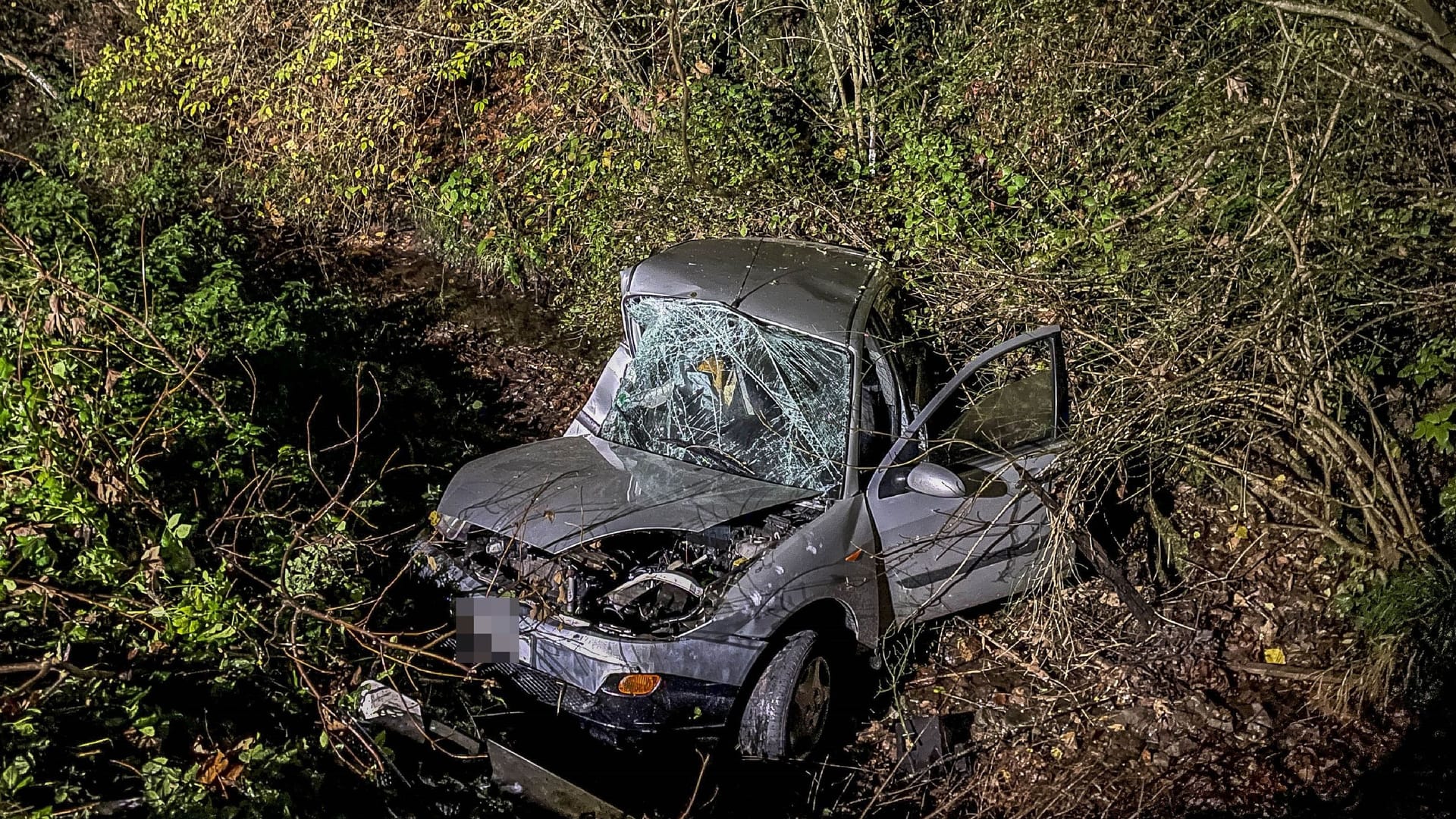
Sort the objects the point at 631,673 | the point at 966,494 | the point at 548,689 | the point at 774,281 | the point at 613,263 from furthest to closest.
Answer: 1. the point at 613,263
2. the point at 774,281
3. the point at 966,494
4. the point at 548,689
5. the point at 631,673

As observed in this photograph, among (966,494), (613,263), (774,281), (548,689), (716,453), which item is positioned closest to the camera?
(548,689)

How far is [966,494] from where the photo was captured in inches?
181

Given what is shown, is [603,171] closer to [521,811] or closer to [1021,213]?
[1021,213]

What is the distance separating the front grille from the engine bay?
0.24 meters

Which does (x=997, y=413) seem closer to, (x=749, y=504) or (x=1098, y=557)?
(x=1098, y=557)

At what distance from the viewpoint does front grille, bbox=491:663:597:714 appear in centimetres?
414

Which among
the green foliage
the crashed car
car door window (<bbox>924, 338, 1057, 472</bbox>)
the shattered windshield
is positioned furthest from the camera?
car door window (<bbox>924, 338, 1057, 472</bbox>)

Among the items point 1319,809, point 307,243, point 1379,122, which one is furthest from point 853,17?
point 1319,809

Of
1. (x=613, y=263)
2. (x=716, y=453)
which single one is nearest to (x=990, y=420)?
(x=716, y=453)

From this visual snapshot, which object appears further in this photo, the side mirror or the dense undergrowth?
the side mirror

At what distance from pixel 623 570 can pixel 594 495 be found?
1.25ft

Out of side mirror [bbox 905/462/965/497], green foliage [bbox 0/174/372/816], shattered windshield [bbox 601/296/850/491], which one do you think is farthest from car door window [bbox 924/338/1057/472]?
green foliage [bbox 0/174/372/816]

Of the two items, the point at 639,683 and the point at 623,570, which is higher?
the point at 623,570

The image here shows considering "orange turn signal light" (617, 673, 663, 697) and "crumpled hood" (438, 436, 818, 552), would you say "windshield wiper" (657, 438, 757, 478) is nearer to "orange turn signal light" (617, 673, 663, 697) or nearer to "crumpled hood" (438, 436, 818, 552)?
"crumpled hood" (438, 436, 818, 552)
